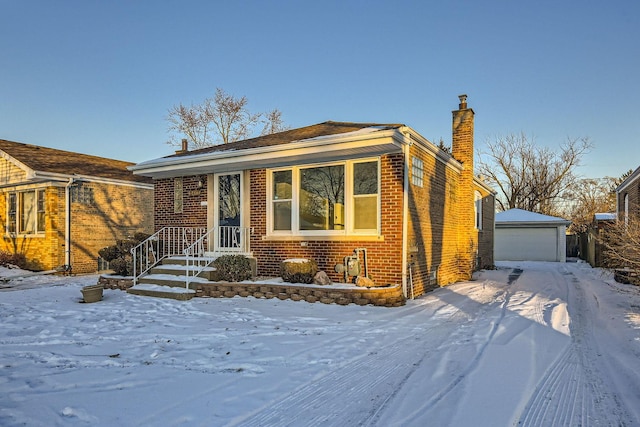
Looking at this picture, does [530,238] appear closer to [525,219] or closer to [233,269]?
[525,219]

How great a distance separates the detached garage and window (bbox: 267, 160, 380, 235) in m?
17.4

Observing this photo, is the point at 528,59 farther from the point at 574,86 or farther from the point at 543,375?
the point at 543,375

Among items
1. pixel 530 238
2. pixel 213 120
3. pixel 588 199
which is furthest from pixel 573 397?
pixel 588 199

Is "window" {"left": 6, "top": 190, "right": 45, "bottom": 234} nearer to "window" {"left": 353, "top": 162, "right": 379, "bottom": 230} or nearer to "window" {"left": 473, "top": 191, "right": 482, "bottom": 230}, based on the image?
"window" {"left": 353, "top": 162, "right": 379, "bottom": 230}

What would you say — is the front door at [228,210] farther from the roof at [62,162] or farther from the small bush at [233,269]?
the roof at [62,162]

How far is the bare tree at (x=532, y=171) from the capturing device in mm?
34125

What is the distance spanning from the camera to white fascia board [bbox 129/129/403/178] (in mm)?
7777

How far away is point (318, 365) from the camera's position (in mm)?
4203

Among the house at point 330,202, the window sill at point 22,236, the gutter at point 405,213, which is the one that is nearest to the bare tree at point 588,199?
the house at point 330,202

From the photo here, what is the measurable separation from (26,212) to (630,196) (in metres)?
23.4

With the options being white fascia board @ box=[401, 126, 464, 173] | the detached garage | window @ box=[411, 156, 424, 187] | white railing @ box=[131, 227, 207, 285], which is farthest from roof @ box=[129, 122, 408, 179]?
the detached garage

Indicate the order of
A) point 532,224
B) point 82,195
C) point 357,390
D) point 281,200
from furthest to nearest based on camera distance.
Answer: point 532,224
point 82,195
point 281,200
point 357,390

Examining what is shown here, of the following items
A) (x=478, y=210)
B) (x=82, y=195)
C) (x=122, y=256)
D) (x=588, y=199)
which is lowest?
(x=122, y=256)

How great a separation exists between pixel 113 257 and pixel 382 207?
7308 millimetres
